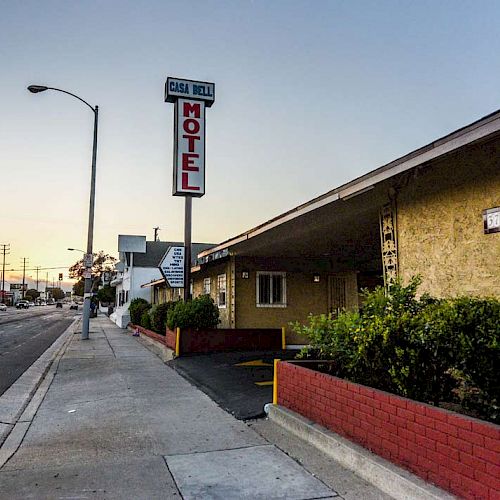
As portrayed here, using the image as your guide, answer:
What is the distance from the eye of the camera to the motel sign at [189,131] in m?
14.5

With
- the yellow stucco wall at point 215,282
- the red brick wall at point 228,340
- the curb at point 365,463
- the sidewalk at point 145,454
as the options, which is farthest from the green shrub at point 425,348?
the yellow stucco wall at point 215,282

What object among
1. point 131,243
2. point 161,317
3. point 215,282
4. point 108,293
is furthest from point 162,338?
point 108,293

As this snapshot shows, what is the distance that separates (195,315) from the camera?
14.2 metres

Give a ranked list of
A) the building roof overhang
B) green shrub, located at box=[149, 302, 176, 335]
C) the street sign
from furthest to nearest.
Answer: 1. the street sign
2. green shrub, located at box=[149, 302, 176, 335]
3. the building roof overhang

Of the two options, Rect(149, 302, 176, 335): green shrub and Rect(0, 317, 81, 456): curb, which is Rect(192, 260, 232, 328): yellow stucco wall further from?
Rect(0, 317, 81, 456): curb

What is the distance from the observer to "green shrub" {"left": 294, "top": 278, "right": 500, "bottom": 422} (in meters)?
4.27

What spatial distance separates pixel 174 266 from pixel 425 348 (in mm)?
11964

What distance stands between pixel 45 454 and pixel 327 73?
12217 millimetres

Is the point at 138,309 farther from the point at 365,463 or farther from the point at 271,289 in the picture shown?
the point at 365,463

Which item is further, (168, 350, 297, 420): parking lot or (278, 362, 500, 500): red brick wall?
(168, 350, 297, 420): parking lot

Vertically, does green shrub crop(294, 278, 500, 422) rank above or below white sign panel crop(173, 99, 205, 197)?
below

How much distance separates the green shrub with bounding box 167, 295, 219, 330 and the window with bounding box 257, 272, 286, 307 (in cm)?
239

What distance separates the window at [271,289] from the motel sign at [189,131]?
381 centimetres

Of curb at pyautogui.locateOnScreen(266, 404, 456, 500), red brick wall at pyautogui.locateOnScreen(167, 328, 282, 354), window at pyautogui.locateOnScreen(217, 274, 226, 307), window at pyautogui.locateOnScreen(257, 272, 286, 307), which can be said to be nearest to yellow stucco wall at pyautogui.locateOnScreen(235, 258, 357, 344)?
window at pyautogui.locateOnScreen(257, 272, 286, 307)
